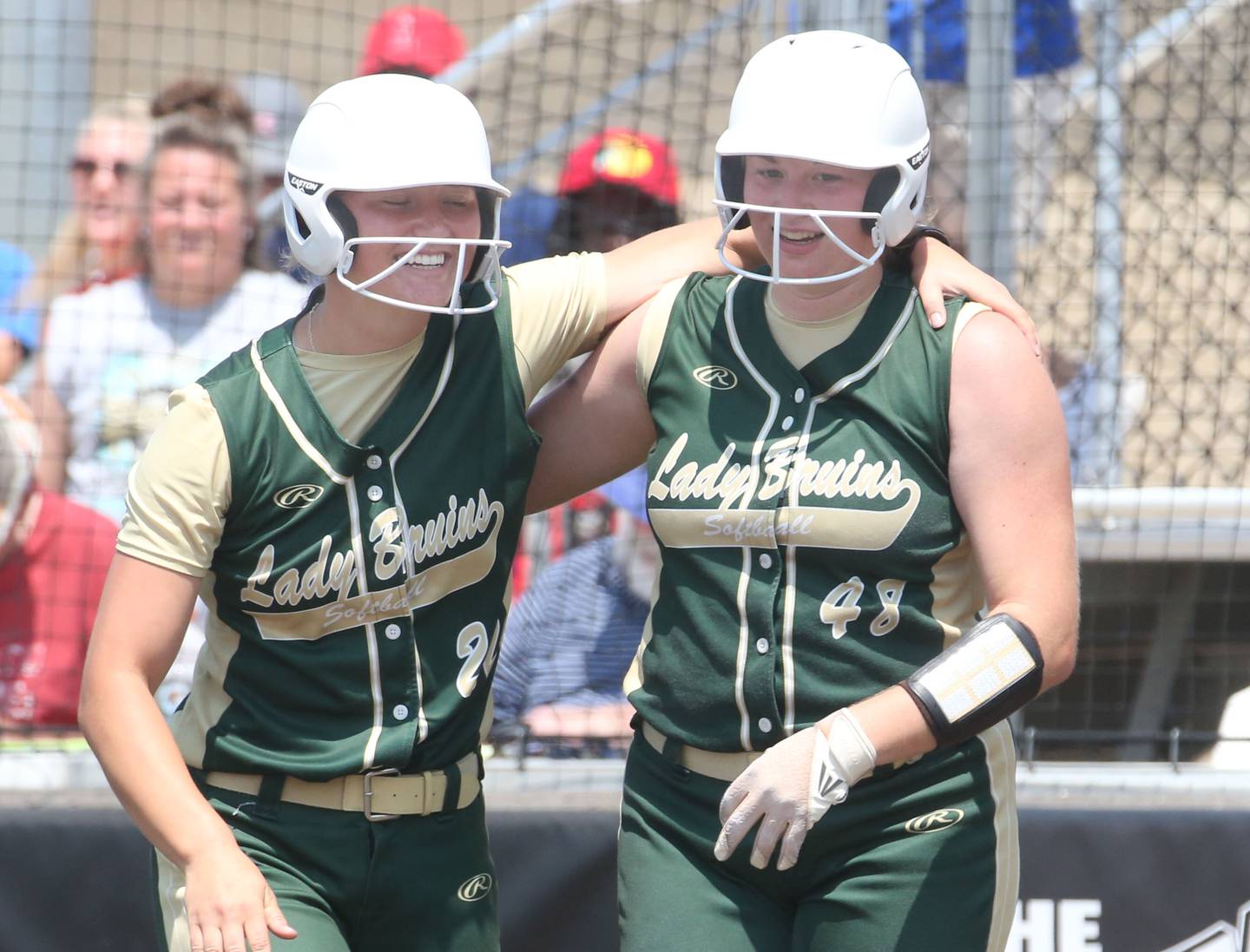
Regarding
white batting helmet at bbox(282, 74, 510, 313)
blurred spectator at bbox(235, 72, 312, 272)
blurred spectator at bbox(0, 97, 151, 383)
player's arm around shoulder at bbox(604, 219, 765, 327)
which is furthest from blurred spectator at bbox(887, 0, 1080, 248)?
blurred spectator at bbox(0, 97, 151, 383)

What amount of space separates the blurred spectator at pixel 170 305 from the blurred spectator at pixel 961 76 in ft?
6.12

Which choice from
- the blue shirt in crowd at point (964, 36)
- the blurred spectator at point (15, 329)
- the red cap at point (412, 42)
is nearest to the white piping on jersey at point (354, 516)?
the blue shirt in crowd at point (964, 36)

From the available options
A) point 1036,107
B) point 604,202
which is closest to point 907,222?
point 604,202

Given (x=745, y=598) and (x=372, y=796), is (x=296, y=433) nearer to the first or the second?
(x=372, y=796)

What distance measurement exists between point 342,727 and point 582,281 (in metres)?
0.79

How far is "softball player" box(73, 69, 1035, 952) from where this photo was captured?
2.25 meters

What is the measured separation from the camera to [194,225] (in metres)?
4.62

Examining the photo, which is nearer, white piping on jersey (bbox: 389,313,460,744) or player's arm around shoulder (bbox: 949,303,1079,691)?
player's arm around shoulder (bbox: 949,303,1079,691)

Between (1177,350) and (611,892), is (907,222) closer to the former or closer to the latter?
(611,892)

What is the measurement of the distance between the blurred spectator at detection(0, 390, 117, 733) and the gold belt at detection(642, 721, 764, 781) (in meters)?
2.22

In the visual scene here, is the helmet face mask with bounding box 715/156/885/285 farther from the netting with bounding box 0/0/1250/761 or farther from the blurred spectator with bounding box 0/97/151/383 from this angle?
the blurred spectator with bounding box 0/97/151/383

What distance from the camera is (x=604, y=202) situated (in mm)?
4531

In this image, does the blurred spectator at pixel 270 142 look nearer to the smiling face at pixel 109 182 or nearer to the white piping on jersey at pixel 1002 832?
the smiling face at pixel 109 182

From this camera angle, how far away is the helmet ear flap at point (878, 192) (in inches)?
88.8
